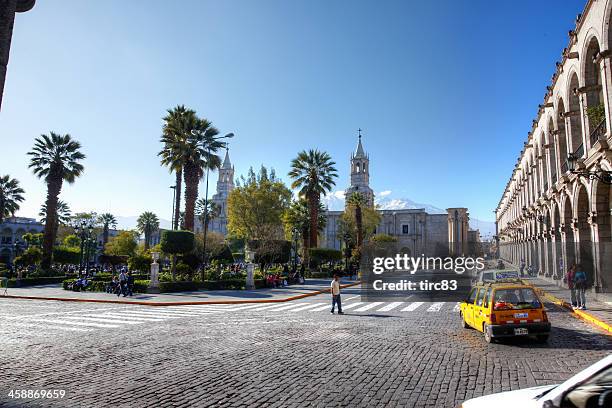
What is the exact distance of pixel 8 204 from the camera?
167 ft

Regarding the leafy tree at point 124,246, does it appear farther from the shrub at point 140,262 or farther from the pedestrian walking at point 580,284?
the pedestrian walking at point 580,284

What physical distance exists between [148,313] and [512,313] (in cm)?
1307

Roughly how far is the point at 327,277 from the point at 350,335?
116ft

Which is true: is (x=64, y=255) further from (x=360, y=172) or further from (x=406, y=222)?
(x=406, y=222)

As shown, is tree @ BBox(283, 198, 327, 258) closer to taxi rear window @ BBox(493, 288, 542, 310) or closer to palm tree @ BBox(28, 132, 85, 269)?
palm tree @ BBox(28, 132, 85, 269)

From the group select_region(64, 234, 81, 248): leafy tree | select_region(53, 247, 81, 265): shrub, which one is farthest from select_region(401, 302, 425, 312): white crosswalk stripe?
select_region(64, 234, 81, 248): leafy tree

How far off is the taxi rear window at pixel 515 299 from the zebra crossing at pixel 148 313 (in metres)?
6.23

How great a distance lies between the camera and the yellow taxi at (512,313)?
884 cm

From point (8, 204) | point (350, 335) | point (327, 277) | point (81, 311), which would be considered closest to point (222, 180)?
point (8, 204)

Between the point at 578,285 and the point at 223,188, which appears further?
the point at 223,188

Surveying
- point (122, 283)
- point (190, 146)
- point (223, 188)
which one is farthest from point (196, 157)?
point (223, 188)

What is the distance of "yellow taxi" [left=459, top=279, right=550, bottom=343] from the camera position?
8844 mm

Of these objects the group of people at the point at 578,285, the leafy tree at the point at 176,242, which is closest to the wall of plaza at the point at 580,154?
the group of people at the point at 578,285

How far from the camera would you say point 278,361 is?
7.60 m
